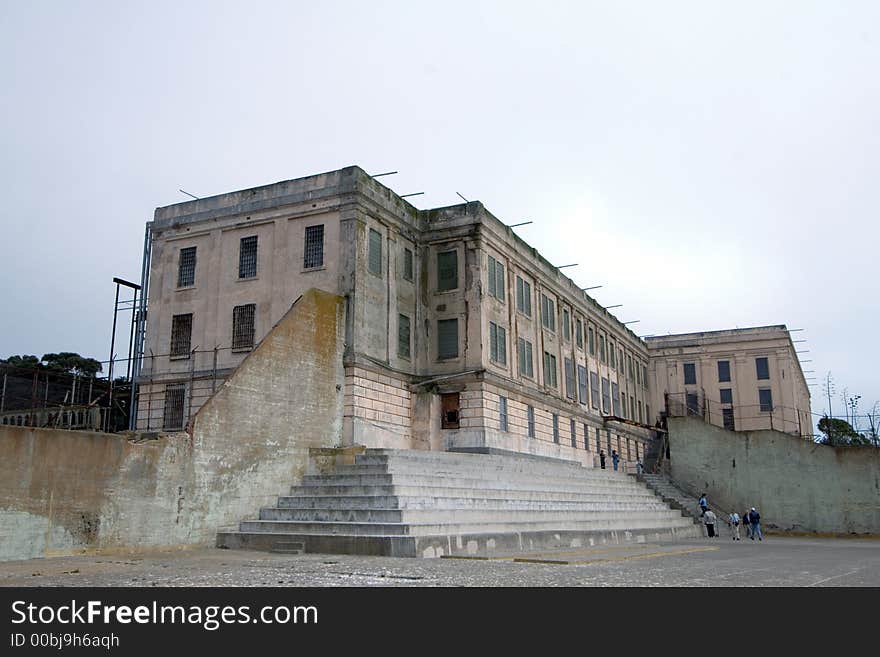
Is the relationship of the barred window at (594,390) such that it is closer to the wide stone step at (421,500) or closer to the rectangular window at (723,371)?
the rectangular window at (723,371)

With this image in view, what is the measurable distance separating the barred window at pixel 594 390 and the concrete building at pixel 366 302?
9.69 metres

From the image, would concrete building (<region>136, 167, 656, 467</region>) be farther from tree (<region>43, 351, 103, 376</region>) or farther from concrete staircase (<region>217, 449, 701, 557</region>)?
tree (<region>43, 351, 103, 376</region>)

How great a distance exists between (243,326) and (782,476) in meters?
23.5

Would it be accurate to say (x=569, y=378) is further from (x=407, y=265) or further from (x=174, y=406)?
(x=174, y=406)

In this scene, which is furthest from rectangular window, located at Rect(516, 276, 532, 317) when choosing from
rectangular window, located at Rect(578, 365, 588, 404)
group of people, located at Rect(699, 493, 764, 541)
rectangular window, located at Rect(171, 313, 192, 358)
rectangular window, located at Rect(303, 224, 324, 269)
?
rectangular window, located at Rect(171, 313, 192, 358)

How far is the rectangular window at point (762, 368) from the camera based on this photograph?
61.6 meters

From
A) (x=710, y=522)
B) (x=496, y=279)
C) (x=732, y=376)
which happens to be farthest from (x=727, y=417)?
(x=496, y=279)

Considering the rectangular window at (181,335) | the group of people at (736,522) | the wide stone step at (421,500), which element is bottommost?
the group of people at (736,522)

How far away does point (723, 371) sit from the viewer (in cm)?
6300

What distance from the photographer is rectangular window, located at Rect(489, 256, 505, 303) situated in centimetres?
3580

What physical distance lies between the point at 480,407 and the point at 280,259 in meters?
9.97

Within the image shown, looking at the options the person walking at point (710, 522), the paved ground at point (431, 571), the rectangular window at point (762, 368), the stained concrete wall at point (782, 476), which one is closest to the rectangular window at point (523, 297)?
the stained concrete wall at point (782, 476)

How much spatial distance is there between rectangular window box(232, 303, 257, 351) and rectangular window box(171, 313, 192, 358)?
2.11 meters
